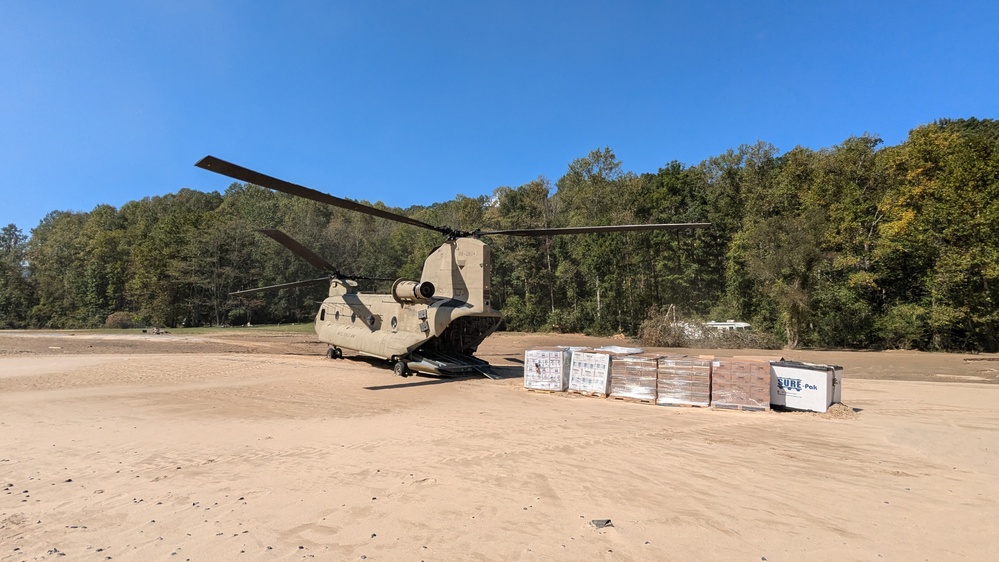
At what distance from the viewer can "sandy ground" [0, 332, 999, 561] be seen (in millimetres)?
3742

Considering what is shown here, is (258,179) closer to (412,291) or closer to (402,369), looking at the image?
(412,291)

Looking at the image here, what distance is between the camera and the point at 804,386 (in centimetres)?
955

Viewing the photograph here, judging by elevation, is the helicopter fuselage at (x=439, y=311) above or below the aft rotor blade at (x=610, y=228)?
below

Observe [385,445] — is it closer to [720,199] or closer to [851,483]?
[851,483]

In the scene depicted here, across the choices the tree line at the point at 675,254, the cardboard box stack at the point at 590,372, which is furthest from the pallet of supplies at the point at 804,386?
the tree line at the point at 675,254

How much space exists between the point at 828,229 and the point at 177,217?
2614 inches

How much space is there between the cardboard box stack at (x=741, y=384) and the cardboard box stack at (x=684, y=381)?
16 cm

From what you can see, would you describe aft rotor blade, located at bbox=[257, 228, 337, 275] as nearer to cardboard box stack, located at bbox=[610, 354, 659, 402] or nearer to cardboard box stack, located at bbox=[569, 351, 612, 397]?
cardboard box stack, located at bbox=[569, 351, 612, 397]

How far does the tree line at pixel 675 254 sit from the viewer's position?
25.9m

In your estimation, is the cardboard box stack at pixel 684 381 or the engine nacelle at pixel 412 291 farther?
the engine nacelle at pixel 412 291

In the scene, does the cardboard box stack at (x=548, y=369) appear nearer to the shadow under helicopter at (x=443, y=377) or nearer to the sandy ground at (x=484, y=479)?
the sandy ground at (x=484, y=479)

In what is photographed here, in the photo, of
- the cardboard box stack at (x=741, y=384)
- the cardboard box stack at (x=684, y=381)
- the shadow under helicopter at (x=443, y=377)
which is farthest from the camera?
the shadow under helicopter at (x=443, y=377)

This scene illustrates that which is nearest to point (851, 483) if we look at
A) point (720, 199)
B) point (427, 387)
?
point (427, 387)

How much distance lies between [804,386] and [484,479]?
7707mm
